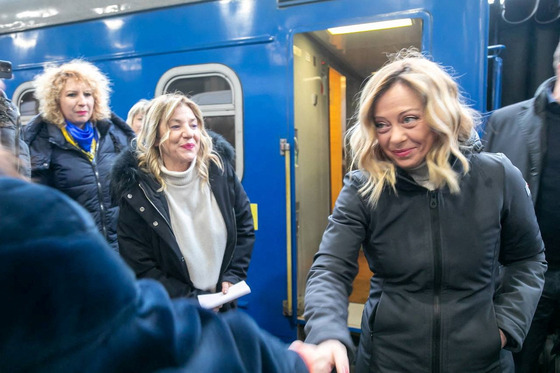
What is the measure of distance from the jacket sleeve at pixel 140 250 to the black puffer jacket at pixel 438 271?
88cm

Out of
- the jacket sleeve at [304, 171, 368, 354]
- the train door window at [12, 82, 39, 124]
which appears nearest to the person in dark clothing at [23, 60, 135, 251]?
the train door window at [12, 82, 39, 124]

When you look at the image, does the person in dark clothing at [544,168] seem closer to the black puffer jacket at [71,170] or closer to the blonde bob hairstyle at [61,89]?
the black puffer jacket at [71,170]

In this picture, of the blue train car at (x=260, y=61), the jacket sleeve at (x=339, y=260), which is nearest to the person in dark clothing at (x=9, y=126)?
the blue train car at (x=260, y=61)

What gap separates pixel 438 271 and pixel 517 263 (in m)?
0.39

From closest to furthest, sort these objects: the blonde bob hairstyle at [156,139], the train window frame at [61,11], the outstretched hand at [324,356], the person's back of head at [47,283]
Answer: the person's back of head at [47,283]
the outstretched hand at [324,356]
the blonde bob hairstyle at [156,139]
the train window frame at [61,11]

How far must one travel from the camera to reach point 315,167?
3666 mm

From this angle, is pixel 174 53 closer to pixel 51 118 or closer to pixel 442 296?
pixel 51 118

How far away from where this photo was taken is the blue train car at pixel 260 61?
2441 mm

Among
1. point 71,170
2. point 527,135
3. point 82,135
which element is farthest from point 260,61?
point 527,135

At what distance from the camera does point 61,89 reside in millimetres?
2535

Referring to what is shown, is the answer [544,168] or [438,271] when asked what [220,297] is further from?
[544,168]

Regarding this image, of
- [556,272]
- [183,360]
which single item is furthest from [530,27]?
[183,360]

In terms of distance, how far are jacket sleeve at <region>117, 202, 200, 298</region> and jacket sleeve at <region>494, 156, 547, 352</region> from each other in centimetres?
138

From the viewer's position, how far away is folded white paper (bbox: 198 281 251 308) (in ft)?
6.40
